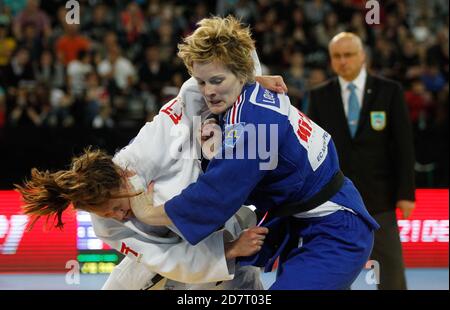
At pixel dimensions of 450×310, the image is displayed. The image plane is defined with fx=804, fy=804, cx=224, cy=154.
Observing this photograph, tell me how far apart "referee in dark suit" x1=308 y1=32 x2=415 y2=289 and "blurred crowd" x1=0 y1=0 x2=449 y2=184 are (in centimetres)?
331

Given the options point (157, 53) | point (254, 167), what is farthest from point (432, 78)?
point (254, 167)

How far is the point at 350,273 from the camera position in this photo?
143 inches

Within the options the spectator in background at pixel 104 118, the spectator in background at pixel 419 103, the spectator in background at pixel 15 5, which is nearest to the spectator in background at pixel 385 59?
the spectator in background at pixel 419 103

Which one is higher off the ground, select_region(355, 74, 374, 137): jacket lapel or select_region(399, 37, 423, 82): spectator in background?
select_region(399, 37, 423, 82): spectator in background

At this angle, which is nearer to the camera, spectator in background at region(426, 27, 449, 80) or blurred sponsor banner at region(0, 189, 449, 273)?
blurred sponsor banner at region(0, 189, 449, 273)

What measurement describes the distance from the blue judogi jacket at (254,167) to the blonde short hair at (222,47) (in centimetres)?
11

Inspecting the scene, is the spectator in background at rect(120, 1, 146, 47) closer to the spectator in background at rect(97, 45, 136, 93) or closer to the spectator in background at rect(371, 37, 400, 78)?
the spectator in background at rect(97, 45, 136, 93)

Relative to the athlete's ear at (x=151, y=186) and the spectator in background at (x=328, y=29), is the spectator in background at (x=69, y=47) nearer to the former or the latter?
the spectator in background at (x=328, y=29)

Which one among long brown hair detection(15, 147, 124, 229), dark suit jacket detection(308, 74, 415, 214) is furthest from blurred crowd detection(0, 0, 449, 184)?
long brown hair detection(15, 147, 124, 229)

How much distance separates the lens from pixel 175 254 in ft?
12.1

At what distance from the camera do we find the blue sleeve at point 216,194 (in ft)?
11.3

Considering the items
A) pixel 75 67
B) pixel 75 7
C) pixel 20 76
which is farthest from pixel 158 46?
pixel 75 7

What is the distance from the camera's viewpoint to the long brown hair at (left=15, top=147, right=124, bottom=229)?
11.5 feet

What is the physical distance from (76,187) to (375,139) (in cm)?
294
